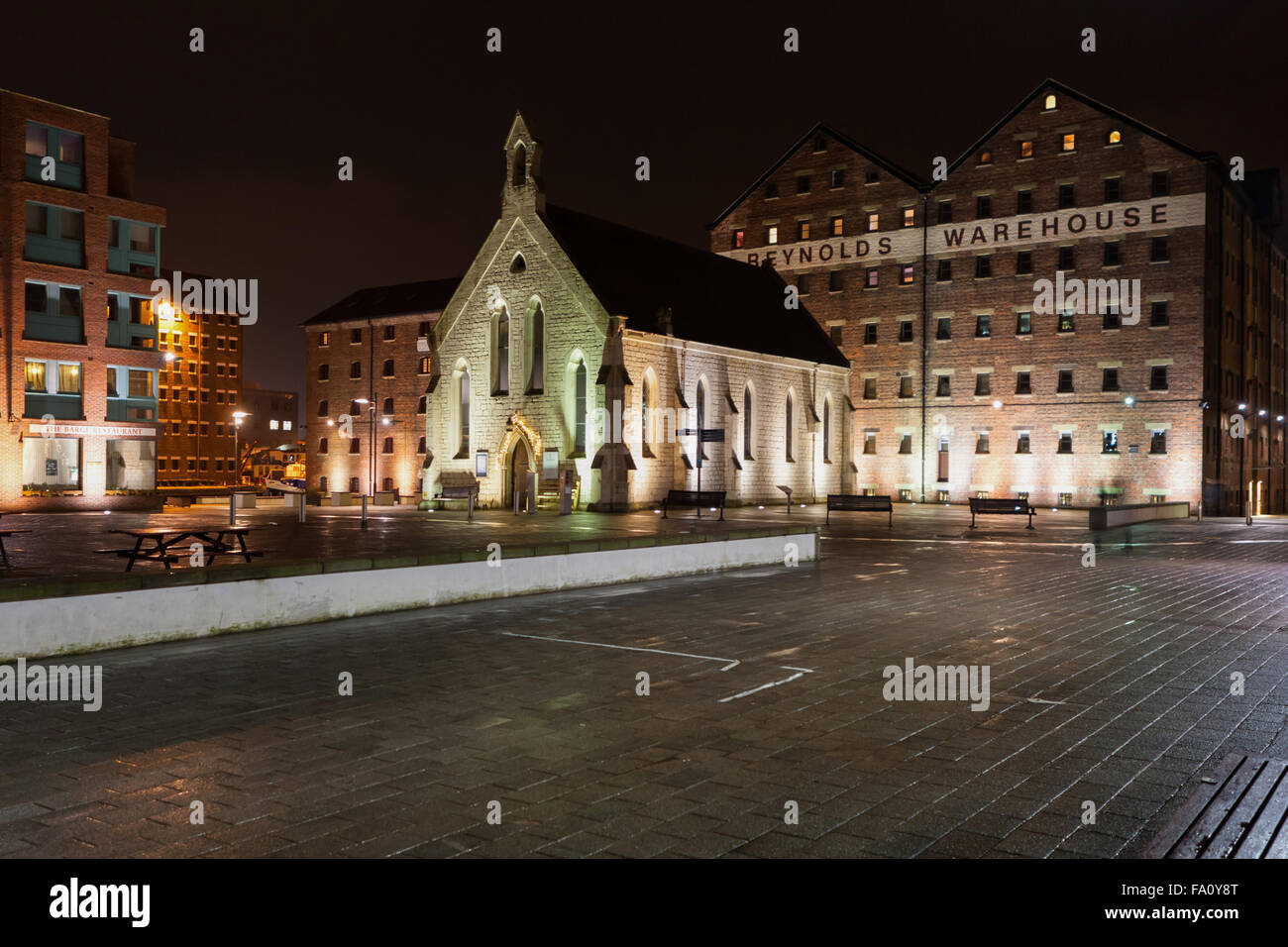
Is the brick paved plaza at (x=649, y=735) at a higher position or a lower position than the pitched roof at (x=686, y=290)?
lower

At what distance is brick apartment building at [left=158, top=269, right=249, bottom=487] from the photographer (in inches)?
4250

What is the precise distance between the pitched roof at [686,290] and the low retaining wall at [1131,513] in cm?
1905

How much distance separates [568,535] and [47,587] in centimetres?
1450

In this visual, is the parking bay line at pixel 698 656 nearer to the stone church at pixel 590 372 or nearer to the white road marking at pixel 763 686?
the white road marking at pixel 763 686

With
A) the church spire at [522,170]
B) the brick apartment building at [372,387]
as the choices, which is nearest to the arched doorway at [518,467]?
the church spire at [522,170]

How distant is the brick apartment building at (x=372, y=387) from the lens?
227ft

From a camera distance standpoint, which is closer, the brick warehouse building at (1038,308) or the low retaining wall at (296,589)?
the low retaining wall at (296,589)

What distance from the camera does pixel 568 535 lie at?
23.5 m

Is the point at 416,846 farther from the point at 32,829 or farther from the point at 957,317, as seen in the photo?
the point at 957,317

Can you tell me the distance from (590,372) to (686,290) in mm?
9636

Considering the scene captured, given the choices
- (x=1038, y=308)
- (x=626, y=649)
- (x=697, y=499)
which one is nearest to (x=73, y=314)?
(x=697, y=499)

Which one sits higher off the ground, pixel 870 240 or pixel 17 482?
pixel 870 240

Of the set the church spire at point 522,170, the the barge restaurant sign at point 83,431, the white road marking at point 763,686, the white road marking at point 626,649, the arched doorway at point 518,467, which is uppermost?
the church spire at point 522,170

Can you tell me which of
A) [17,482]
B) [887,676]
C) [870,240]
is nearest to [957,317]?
[870,240]
